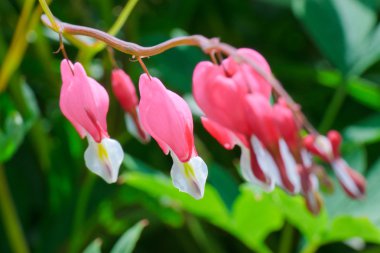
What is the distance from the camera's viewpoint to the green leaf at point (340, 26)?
5.23 feet

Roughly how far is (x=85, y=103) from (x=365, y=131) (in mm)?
Result: 829

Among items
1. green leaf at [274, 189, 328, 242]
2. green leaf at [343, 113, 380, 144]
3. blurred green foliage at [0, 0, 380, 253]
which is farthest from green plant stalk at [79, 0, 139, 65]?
green leaf at [343, 113, 380, 144]

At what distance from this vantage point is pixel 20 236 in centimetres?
140

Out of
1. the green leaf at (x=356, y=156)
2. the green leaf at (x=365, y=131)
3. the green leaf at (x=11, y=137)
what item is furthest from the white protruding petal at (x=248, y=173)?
the green leaf at (x=365, y=131)

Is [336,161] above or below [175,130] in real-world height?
below

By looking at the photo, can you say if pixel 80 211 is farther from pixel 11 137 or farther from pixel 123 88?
pixel 123 88

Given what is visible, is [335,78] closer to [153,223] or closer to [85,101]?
[153,223]

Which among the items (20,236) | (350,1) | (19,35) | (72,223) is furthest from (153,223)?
(19,35)

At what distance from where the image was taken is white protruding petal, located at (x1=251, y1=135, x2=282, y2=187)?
0.92 metres

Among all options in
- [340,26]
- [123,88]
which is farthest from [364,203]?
[123,88]

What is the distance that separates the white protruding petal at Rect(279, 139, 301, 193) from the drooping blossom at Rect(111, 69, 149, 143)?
17 centimetres

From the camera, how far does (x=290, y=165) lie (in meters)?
0.93

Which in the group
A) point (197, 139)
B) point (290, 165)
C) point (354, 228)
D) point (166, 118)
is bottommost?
point (354, 228)

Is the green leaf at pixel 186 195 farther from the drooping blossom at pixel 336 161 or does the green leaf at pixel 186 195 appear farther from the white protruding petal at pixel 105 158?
the white protruding petal at pixel 105 158
